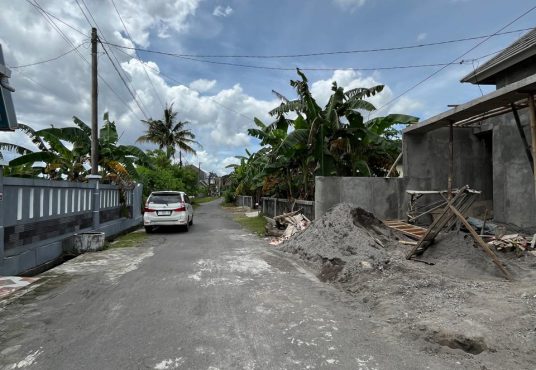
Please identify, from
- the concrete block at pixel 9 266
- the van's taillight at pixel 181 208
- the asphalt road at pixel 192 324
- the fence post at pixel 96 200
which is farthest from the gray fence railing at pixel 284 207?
the concrete block at pixel 9 266

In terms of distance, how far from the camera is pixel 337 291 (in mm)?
6727

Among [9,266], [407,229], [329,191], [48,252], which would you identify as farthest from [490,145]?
[9,266]

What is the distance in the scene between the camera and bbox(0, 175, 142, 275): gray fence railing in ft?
26.2

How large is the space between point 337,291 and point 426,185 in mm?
7408

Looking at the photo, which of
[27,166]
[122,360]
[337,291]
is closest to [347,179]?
[337,291]

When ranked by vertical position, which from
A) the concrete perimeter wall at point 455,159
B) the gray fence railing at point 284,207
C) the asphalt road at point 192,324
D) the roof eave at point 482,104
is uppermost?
the roof eave at point 482,104

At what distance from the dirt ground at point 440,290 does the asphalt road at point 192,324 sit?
39 centimetres

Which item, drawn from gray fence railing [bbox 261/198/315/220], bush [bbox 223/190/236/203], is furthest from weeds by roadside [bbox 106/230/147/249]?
bush [bbox 223/190/236/203]

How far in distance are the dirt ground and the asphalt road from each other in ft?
1.27

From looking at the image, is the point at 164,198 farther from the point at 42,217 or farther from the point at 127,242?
the point at 42,217

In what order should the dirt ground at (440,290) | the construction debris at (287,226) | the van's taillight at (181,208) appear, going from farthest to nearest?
the van's taillight at (181,208)
the construction debris at (287,226)
the dirt ground at (440,290)

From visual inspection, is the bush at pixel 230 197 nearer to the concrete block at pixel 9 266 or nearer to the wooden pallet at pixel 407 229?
the wooden pallet at pixel 407 229

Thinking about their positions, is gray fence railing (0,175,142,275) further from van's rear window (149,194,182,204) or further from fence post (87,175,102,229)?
van's rear window (149,194,182,204)

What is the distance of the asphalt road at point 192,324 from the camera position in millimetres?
3916
